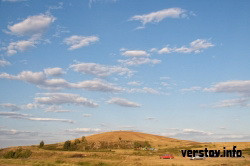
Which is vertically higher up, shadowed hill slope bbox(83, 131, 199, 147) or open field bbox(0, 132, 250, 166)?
shadowed hill slope bbox(83, 131, 199, 147)

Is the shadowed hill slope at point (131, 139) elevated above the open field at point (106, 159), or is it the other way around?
the shadowed hill slope at point (131, 139)

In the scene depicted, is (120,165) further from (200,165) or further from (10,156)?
(10,156)

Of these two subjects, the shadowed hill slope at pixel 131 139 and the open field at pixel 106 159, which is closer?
the open field at pixel 106 159

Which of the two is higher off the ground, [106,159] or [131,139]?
[131,139]

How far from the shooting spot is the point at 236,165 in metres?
40.2

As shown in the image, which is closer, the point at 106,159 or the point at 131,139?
the point at 106,159

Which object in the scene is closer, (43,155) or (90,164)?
(90,164)

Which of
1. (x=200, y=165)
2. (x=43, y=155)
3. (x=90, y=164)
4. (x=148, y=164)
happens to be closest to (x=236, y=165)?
(x=200, y=165)

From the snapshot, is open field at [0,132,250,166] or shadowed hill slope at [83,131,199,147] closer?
open field at [0,132,250,166]

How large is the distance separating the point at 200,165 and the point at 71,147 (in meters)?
55.7

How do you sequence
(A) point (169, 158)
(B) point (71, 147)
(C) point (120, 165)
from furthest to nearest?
1. (B) point (71, 147)
2. (A) point (169, 158)
3. (C) point (120, 165)

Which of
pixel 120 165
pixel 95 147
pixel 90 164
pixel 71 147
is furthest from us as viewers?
pixel 95 147

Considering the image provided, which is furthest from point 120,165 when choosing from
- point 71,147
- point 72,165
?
point 71,147

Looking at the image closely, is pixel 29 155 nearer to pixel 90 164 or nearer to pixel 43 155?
pixel 43 155
